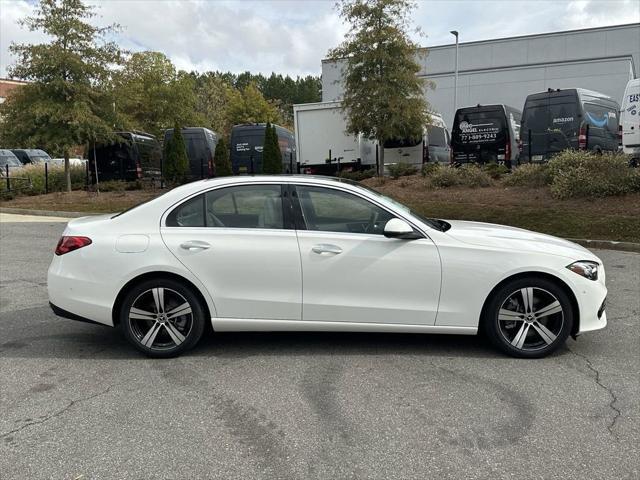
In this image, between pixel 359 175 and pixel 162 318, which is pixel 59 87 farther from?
pixel 162 318

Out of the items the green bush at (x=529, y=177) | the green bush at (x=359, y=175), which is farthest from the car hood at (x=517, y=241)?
the green bush at (x=359, y=175)

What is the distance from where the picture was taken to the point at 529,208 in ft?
39.9

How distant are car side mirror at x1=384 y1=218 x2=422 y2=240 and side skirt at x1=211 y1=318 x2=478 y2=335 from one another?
0.69 meters

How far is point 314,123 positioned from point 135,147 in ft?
22.0

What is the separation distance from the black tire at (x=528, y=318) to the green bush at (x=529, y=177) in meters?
9.90

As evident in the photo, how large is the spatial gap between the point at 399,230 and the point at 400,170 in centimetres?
1260

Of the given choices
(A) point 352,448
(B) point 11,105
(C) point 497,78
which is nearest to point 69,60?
(B) point 11,105

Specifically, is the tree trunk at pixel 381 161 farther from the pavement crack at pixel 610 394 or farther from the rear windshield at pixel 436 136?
the pavement crack at pixel 610 394

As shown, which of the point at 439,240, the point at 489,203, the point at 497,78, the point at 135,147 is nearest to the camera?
the point at 439,240

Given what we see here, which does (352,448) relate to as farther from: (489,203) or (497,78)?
(497,78)

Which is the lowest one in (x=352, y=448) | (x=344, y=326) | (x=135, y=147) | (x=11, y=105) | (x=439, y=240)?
(x=352, y=448)

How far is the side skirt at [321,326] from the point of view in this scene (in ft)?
14.0

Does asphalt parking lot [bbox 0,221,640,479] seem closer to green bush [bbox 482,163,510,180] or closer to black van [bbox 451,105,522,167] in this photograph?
green bush [bbox 482,163,510,180]

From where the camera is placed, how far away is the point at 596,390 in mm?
3758
